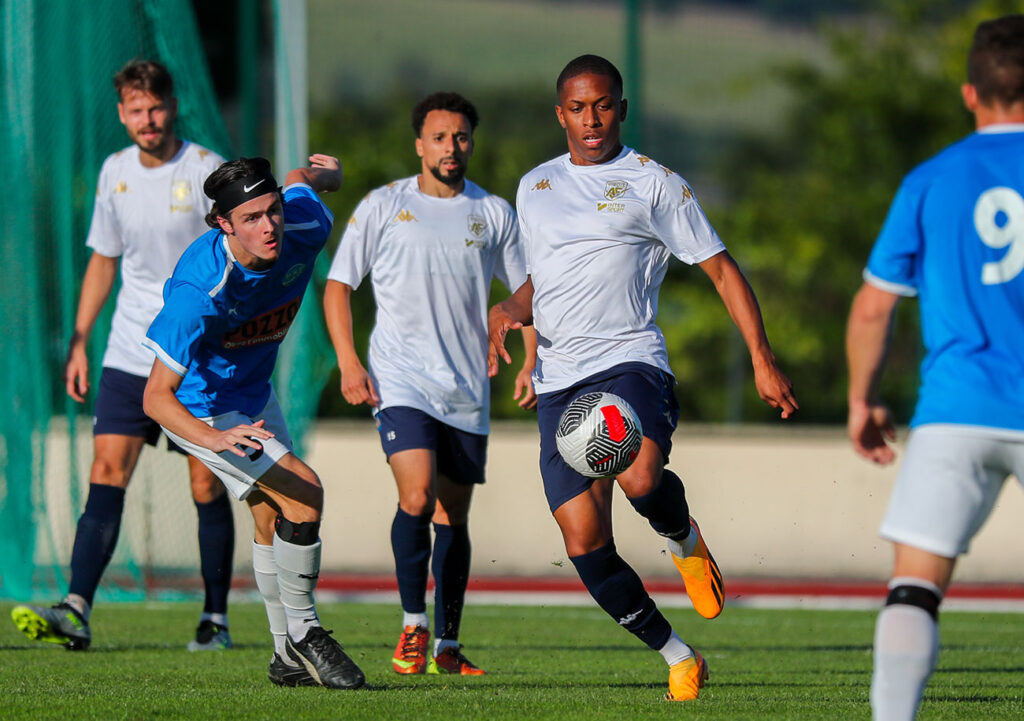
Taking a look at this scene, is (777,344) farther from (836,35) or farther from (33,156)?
(33,156)

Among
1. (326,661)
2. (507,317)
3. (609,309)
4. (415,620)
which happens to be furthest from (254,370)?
(415,620)

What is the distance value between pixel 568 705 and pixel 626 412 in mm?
1123

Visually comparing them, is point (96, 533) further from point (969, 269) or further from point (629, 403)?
point (969, 269)

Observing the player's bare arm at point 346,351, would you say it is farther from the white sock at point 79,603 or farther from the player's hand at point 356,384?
the white sock at point 79,603

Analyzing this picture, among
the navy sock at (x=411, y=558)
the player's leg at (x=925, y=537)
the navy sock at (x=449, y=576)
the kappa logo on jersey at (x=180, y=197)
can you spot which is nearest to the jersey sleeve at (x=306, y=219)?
the navy sock at (x=411, y=558)

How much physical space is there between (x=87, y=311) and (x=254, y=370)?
234 centimetres

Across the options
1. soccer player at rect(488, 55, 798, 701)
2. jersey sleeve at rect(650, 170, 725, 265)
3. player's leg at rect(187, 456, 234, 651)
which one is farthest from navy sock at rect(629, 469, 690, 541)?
player's leg at rect(187, 456, 234, 651)

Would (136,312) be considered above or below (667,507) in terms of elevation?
above

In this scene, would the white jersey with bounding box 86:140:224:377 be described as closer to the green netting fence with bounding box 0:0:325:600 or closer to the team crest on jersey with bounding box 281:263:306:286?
the team crest on jersey with bounding box 281:263:306:286

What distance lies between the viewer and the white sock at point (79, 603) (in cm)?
727

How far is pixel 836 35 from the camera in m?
24.1

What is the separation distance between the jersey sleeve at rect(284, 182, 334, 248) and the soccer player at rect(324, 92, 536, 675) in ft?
3.54

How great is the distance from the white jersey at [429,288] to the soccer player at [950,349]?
3282mm

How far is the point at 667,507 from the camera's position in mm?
5797
